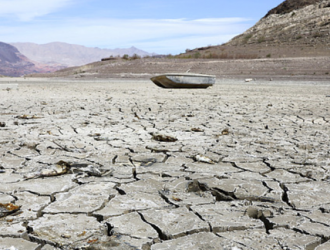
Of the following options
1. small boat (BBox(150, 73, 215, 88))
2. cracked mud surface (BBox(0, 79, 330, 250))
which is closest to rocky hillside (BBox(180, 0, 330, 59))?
small boat (BBox(150, 73, 215, 88))

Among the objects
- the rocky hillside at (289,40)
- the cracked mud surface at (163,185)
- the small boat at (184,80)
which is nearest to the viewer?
the cracked mud surface at (163,185)

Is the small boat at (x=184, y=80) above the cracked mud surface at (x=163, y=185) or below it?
above

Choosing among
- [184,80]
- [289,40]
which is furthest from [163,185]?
[289,40]

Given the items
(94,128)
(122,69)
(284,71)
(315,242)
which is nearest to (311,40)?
(284,71)

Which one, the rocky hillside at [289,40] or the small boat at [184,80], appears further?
the rocky hillside at [289,40]

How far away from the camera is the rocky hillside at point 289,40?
933 inches

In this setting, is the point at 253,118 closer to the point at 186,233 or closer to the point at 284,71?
the point at 186,233

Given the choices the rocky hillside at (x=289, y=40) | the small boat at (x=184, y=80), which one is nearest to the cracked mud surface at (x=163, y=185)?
the small boat at (x=184, y=80)

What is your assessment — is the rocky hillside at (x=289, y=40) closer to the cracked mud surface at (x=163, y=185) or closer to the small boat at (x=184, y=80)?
the small boat at (x=184, y=80)

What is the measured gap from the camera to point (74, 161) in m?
3.05

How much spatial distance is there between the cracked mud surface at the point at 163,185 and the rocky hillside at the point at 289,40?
19568mm

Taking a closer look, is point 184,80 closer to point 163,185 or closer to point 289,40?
point 163,185

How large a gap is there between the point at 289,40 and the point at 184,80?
22732mm

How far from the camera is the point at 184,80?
1030cm
